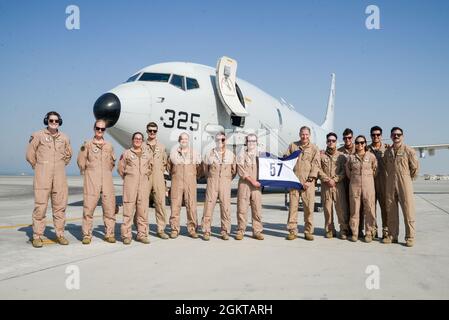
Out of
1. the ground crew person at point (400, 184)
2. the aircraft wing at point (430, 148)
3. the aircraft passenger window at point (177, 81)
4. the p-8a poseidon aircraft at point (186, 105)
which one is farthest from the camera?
the aircraft wing at point (430, 148)

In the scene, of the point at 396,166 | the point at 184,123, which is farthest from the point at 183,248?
the point at 184,123

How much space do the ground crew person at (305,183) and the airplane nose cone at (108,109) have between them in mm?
4709

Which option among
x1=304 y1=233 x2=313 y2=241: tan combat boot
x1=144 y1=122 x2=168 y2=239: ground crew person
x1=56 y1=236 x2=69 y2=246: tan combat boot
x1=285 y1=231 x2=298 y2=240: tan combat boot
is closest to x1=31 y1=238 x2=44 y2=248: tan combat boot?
x1=56 y1=236 x2=69 y2=246: tan combat boot

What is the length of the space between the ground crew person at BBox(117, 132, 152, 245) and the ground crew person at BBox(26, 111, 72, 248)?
95cm

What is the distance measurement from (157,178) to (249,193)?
5.53ft

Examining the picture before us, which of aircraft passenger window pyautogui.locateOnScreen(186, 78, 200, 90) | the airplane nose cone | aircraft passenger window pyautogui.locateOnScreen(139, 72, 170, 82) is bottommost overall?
the airplane nose cone

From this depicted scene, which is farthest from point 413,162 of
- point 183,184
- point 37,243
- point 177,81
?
point 177,81

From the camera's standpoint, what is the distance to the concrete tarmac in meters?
3.62

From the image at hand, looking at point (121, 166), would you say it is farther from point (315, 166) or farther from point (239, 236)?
point (315, 166)

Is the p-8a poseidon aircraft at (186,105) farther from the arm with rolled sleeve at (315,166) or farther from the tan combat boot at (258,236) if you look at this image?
the tan combat boot at (258,236)

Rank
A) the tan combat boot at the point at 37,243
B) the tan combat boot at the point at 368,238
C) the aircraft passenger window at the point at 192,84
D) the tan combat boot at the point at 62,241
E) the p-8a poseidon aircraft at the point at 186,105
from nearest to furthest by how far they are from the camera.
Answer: the tan combat boot at the point at 37,243
the tan combat boot at the point at 62,241
the tan combat boot at the point at 368,238
the p-8a poseidon aircraft at the point at 186,105
the aircraft passenger window at the point at 192,84

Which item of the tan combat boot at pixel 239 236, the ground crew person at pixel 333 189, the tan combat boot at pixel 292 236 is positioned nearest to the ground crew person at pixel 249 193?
the tan combat boot at pixel 239 236

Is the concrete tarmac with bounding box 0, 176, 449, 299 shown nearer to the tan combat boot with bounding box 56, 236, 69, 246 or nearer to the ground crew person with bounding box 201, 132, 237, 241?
the tan combat boot with bounding box 56, 236, 69, 246

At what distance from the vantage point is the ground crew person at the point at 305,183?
667 centimetres
